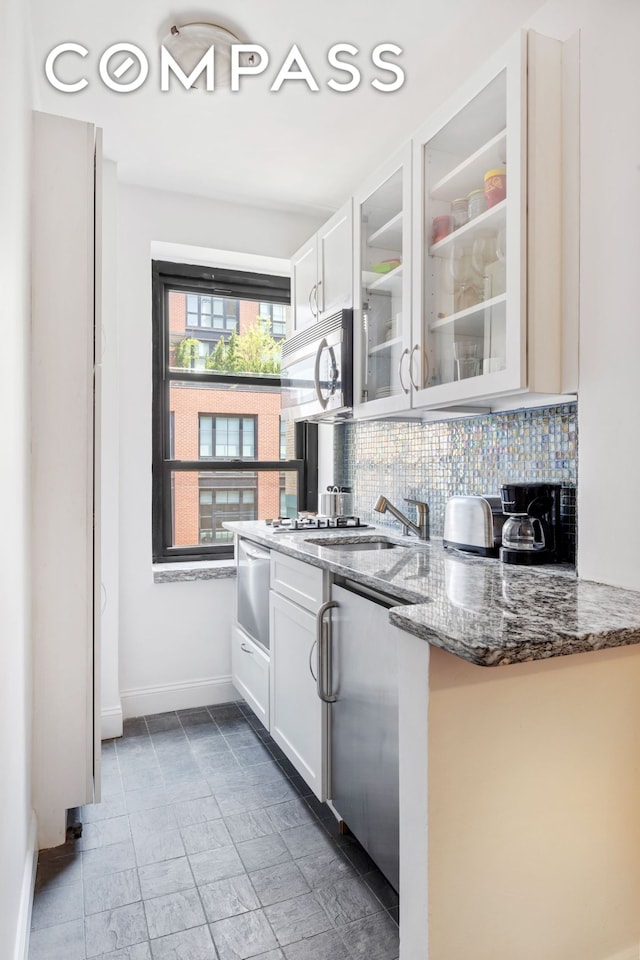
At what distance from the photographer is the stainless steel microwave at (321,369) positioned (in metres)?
2.42

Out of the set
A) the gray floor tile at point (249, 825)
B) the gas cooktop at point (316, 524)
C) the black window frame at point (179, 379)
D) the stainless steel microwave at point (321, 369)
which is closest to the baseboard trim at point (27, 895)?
the gray floor tile at point (249, 825)

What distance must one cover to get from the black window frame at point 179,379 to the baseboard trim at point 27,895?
1503 mm

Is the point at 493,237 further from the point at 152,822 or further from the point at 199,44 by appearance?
the point at 152,822

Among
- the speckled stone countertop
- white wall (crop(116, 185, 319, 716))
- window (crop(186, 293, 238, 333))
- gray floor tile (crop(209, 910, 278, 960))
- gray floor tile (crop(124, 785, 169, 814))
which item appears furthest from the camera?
window (crop(186, 293, 238, 333))

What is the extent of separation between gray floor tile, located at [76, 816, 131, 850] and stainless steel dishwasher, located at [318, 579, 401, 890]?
0.70 meters

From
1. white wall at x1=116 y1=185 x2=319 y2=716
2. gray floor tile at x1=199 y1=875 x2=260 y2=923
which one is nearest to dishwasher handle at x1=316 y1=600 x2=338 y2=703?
gray floor tile at x1=199 y1=875 x2=260 y2=923

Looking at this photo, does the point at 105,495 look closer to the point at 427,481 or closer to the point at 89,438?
the point at 89,438

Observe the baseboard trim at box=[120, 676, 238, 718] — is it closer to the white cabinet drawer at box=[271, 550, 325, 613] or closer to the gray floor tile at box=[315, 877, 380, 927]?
the white cabinet drawer at box=[271, 550, 325, 613]

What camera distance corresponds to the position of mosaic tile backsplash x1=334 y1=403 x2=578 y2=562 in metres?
1.77

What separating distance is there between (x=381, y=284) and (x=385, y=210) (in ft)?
0.87

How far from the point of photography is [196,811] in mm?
2033

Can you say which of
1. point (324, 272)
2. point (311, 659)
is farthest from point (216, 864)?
point (324, 272)

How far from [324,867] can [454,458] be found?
1.43 m

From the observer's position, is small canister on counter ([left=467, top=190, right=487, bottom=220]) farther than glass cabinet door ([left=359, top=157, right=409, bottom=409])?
No
